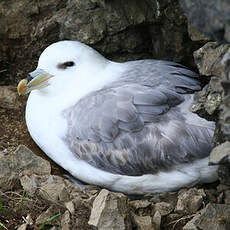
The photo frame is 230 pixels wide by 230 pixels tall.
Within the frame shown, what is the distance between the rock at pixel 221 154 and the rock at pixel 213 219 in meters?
0.56

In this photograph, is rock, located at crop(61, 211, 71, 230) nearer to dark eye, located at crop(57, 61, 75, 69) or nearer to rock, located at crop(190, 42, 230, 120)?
rock, located at crop(190, 42, 230, 120)

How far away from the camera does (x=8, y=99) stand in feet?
14.5

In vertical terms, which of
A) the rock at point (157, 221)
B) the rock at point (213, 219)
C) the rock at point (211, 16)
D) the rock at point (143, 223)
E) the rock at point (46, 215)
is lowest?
the rock at point (157, 221)

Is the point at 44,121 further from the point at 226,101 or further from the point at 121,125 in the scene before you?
the point at 226,101

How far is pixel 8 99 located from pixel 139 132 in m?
1.51

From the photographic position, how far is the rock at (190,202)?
3.23 metres

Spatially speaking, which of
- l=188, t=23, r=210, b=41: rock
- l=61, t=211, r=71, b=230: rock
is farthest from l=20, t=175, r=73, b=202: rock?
l=188, t=23, r=210, b=41: rock

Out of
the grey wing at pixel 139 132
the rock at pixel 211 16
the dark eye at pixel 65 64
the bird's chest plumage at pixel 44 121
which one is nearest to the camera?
the rock at pixel 211 16

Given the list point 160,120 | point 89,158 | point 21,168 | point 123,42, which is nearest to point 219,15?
point 160,120

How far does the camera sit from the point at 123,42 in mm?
4496

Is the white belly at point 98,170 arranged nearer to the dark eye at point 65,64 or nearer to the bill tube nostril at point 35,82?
the bill tube nostril at point 35,82

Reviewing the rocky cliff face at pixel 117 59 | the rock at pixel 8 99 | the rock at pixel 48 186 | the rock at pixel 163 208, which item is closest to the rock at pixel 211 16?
the rocky cliff face at pixel 117 59

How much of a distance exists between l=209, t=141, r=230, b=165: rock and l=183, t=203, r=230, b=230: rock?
56 centimetres

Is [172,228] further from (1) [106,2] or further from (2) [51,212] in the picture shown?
(1) [106,2]
